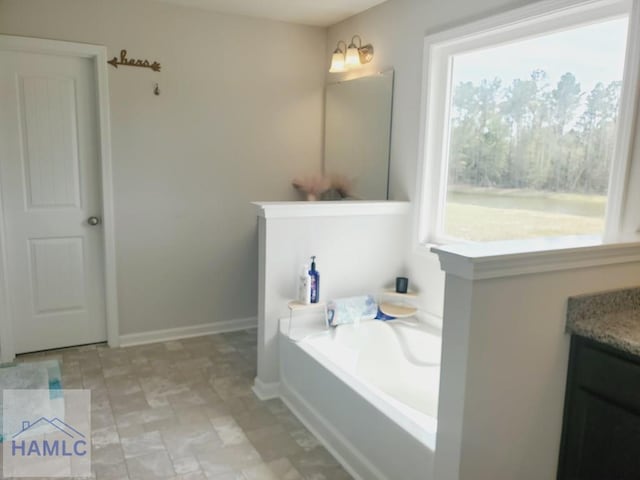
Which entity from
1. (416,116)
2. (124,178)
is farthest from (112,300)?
(416,116)

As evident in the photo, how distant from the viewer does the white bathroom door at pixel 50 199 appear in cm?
320

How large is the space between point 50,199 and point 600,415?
3.33m

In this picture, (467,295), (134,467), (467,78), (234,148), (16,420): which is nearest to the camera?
(467,295)

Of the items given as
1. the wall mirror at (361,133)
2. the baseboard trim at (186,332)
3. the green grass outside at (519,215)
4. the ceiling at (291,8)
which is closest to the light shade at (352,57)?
the wall mirror at (361,133)

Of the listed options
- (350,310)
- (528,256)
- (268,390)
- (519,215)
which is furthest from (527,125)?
(268,390)

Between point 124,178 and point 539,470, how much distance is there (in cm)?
301

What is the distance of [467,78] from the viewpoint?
2.84 m

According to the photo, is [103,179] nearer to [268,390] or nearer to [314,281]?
[314,281]

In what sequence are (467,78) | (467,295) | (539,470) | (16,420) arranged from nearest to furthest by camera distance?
(467,295)
(539,470)
(16,420)
(467,78)

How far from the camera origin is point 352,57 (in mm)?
3506

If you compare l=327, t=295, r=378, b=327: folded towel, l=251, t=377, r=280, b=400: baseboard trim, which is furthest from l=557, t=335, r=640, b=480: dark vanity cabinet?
l=251, t=377, r=280, b=400: baseboard trim

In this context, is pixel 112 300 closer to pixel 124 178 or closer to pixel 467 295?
pixel 124 178

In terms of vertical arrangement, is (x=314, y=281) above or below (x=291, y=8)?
below

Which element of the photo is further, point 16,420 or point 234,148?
point 234,148
